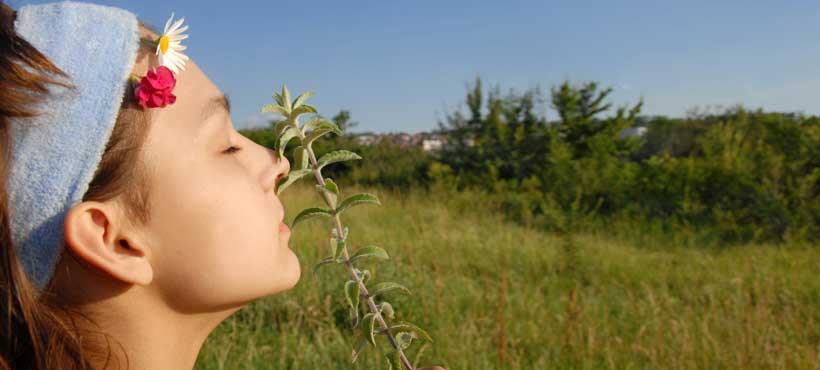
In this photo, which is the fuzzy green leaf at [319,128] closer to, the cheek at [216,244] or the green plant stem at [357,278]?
the green plant stem at [357,278]

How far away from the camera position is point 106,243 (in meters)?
1.07

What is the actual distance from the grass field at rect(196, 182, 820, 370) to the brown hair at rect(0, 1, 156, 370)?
4.40 ft

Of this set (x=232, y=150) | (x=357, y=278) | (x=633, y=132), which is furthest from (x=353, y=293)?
(x=633, y=132)

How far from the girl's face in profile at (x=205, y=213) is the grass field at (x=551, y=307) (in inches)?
48.4

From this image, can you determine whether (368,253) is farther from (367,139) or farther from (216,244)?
(367,139)

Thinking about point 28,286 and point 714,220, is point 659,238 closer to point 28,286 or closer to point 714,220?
point 714,220

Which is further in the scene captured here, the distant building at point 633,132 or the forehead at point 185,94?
the distant building at point 633,132

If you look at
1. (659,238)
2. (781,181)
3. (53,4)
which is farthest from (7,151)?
(781,181)

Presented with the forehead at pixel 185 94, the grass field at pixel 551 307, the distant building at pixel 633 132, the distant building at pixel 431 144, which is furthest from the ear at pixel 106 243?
the distant building at pixel 431 144

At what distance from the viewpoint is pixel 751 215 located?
26.4ft

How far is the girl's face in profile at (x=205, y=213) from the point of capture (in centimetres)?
109

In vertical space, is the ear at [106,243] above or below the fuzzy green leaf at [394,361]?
above

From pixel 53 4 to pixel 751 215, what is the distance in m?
8.53

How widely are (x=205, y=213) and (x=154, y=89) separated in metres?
0.22
